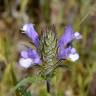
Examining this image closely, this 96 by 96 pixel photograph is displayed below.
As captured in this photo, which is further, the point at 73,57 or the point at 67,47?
the point at 67,47

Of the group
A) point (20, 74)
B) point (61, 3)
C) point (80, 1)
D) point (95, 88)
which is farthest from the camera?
point (61, 3)

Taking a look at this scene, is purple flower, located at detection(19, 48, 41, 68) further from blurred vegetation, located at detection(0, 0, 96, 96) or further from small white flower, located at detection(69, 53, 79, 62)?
blurred vegetation, located at detection(0, 0, 96, 96)

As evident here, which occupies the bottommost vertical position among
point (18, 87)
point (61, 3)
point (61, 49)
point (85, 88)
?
Answer: point (85, 88)

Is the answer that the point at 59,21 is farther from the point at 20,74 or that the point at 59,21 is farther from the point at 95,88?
the point at 95,88

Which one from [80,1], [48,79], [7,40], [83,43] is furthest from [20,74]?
[48,79]

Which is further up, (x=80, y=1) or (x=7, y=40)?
(x=80, y=1)

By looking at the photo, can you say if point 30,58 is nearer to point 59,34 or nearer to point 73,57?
point 73,57

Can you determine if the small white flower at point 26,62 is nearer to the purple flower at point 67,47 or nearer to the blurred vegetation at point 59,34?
the purple flower at point 67,47

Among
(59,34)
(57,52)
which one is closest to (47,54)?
(57,52)

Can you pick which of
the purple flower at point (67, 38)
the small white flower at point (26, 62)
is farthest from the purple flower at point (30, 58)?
the purple flower at point (67, 38)

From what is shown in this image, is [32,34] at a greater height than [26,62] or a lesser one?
greater
